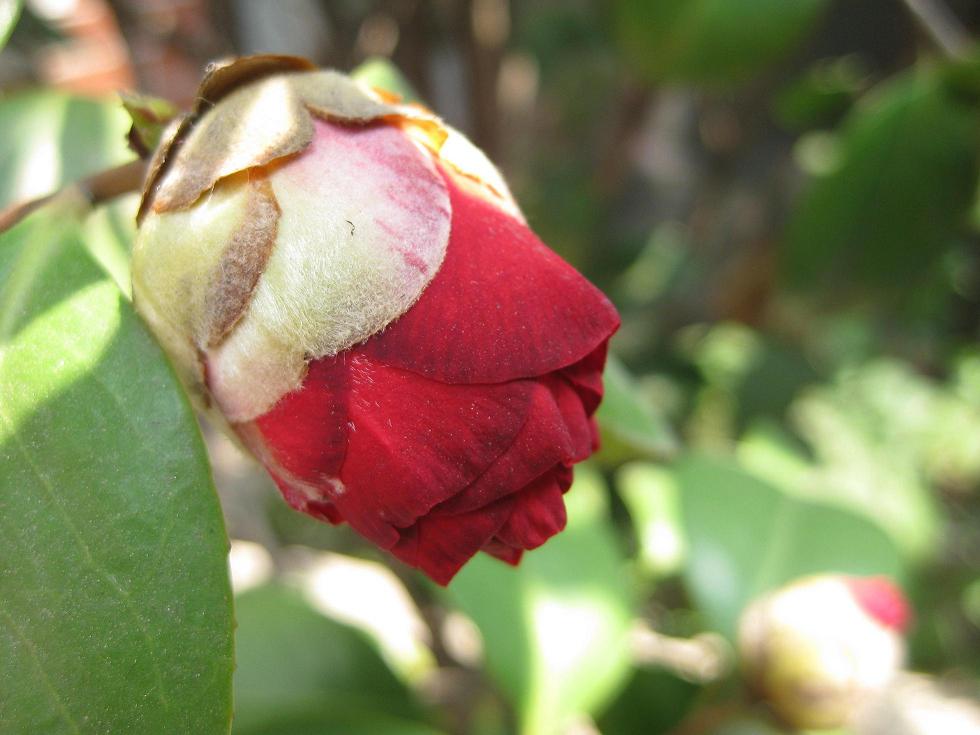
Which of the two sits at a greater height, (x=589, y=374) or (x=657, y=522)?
(x=589, y=374)

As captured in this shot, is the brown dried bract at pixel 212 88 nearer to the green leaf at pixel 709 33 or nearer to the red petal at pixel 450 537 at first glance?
the red petal at pixel 450 537

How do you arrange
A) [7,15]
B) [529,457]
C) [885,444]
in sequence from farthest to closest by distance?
1. [885,444]
2. [7,15]
3. [529,457]

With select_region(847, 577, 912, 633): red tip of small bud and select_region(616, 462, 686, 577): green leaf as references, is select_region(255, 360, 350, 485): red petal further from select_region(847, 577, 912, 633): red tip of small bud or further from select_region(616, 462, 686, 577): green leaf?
select_region(616, 462, 686, 577): green leaf

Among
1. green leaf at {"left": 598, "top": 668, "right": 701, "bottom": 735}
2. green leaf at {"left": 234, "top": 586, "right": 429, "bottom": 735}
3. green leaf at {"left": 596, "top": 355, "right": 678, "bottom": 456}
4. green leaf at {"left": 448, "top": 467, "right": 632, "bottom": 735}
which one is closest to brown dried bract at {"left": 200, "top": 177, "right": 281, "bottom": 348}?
green leaf at {"left": 596, "top": 355, "right": 678, "bottom": 456}

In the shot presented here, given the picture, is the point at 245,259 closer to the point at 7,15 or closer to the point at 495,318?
the point at 495,318

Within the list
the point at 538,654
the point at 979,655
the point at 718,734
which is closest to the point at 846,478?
the point at 979,655

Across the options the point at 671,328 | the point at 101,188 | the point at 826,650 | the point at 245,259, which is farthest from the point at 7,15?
the point at 671,328

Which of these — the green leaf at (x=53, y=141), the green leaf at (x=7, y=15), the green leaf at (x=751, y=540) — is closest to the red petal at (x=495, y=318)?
the green leaf at (x=7, y=15)
